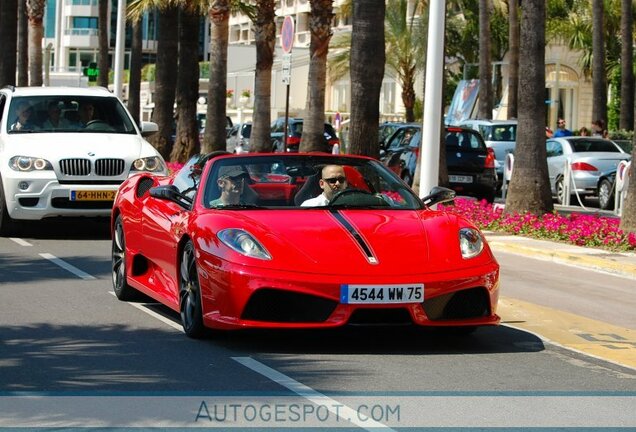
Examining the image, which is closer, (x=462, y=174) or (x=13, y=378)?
(x=13, y=378)

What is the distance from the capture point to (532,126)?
2125 cm

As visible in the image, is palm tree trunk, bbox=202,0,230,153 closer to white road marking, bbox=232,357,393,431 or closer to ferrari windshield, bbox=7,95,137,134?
ferrari windshield, bbox=7,95,137,134

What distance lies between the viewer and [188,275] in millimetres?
9945

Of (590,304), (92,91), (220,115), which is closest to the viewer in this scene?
(590,304)

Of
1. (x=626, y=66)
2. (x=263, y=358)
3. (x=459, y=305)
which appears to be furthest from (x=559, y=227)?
(x=626, y=66)

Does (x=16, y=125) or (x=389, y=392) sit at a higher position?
(x=16, y=125)

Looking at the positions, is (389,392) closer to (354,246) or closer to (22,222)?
(354,246)

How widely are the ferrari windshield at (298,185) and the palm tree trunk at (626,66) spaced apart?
33205 millimetres

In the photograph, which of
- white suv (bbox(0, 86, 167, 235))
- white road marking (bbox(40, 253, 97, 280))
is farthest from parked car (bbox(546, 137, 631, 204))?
white road marking (bbox(40, 253, 97, 280))

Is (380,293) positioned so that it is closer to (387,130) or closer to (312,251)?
(312,251)

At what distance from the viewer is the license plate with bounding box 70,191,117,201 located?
57.4 feet

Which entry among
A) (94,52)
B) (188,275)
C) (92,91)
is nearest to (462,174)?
(92,91)

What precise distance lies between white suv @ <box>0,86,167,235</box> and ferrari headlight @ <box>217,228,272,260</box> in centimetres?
832

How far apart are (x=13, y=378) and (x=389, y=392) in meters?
2.16
